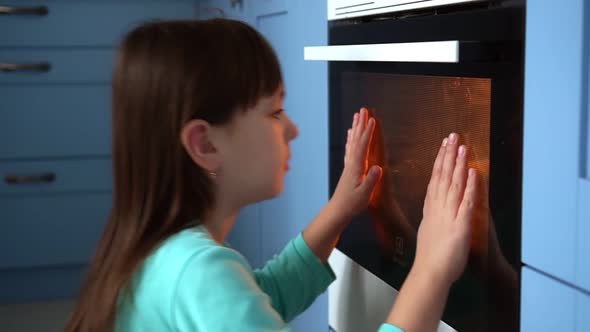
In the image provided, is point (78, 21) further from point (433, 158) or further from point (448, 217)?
point (448, 217)

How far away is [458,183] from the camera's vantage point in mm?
884

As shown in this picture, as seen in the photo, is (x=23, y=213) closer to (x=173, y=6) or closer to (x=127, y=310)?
(x=173, y=6)

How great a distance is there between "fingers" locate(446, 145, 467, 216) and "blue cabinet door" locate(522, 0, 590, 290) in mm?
83

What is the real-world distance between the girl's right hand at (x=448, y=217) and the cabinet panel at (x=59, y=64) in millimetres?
1835

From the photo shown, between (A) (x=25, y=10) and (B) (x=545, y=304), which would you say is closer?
(B) (x=545, y=304)

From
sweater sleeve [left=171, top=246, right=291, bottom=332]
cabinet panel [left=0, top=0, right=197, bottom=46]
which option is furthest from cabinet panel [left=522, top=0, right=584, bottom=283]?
cabinet panel [left=0, top=0, right=197, bottom=46]

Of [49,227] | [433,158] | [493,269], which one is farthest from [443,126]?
[49,227]

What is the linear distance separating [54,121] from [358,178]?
5.65 feet

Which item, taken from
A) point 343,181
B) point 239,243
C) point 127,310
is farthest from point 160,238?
point 239,243

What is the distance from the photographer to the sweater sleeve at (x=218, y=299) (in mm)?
829

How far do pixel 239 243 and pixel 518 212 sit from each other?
1.51m

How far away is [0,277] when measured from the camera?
8.74ft

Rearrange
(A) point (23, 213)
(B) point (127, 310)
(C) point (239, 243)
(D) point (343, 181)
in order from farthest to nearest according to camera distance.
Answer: (A) point (23, 213) → (C) point (239, 243) → (D) point (343, 181) → (B) point (127, 310)

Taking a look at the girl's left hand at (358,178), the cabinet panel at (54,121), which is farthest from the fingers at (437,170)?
the cabinet panel at (54,121)
